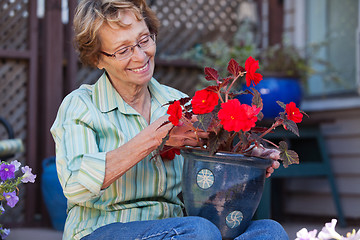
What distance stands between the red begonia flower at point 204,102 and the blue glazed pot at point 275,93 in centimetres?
238

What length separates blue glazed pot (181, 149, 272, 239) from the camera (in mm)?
1477

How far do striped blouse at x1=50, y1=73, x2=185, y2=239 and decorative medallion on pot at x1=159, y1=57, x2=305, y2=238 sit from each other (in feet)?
0.69

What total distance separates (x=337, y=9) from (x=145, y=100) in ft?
9.10

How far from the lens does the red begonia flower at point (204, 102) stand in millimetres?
1473

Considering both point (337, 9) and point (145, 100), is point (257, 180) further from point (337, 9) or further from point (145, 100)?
point (337, 9)

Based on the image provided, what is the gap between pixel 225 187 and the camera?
148cm

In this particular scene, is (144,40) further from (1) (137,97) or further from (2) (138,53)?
(1) (137,97)

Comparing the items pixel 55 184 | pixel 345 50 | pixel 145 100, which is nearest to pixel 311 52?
pixel 345 50

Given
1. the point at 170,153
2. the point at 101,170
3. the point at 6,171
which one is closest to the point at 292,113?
the point at 170,153

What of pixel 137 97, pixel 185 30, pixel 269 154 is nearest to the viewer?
pixel 269 154

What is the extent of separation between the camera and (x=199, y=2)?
4680mm

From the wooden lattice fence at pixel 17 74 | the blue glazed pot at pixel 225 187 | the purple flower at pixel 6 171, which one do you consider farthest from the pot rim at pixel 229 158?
the wooden lattice fence at pixel 17 74

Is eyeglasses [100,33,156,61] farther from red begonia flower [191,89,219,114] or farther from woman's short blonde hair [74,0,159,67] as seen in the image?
red begonia flower [191,89,219,114]

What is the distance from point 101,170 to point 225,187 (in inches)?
13.9
